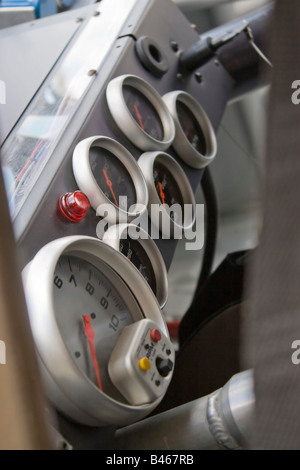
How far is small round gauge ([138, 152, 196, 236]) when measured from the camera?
116 cm

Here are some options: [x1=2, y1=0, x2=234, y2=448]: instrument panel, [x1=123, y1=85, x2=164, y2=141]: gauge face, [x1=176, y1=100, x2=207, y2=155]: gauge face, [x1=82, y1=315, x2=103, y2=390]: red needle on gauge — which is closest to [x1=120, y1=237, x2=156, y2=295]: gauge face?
[x1=2, y1=0, x2=234, y2=448]: instrument panel

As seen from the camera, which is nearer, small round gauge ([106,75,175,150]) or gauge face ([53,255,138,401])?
gauge face ([53,255,138,401])

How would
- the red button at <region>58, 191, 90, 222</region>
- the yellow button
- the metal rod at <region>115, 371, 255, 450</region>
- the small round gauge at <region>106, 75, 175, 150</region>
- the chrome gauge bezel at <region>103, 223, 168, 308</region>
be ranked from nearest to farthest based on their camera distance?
the metal rod at <region>115, 371, 255, 450</region>, the yellow button, the red button at <region>58, 191, 90, 222</region>, the chrome gauge bezel at <region>103, 223, 168, 308</region>, the small round gauge at <region>106, 75, 175, 150</region>

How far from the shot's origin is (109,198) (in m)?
1.09

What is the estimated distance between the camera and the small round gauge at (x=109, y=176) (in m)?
1.01

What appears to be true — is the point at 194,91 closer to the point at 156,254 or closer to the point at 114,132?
the point at 114,132

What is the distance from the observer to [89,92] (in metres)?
1.19

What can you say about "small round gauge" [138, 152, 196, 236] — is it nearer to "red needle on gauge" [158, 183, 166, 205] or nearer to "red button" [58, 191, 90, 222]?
"red needle on gauge" [158, 183, 166, 205]

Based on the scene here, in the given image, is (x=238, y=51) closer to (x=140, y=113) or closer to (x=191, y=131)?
(x=191, y=131)

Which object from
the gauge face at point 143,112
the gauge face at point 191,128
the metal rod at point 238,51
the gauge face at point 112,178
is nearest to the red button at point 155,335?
the gauge face at point 112,178

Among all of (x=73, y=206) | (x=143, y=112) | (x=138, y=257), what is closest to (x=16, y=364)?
(x=73, y=206)

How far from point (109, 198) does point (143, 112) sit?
33cm

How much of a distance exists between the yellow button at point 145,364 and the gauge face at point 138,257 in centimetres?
33
